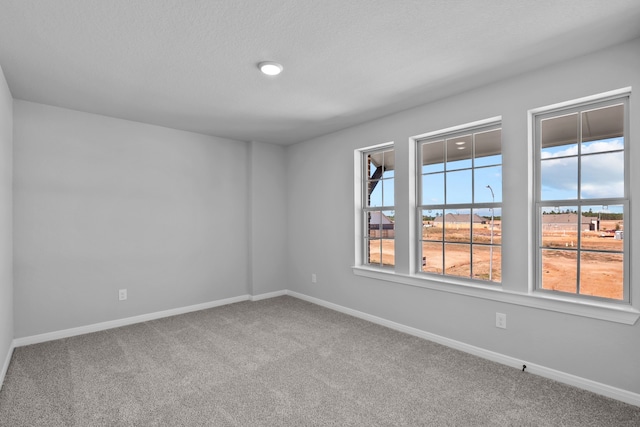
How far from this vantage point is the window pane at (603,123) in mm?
2404

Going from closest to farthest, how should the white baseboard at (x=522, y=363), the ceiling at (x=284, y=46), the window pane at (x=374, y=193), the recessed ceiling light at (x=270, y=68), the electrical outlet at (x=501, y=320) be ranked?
1. the ceiling at (x=284, y=46)
2. the white baseboard at (x=522, y=363)
3. the recessed ceiling light at (x=270, y=68)
4. the electrical outlet at (x=501, y=320)
5. the window pane at (x=374, y=193)

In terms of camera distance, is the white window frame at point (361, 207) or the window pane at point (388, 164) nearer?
the window pane at point (388, 164)

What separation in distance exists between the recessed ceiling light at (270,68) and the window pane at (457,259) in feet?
7.70

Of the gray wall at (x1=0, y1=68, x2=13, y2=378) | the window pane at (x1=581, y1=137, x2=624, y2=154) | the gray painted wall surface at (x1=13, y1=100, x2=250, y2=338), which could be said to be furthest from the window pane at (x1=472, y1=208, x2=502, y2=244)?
the gray wall at (x1=0, y1=68, x2=13, y2=378)

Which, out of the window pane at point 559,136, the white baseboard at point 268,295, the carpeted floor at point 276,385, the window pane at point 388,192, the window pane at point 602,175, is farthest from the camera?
the white baseboard at point 268,295

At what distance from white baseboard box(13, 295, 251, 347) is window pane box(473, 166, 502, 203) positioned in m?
3.58

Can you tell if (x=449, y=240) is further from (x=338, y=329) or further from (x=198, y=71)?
(x=198, y=71)

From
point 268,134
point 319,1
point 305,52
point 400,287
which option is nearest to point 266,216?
point 268,134

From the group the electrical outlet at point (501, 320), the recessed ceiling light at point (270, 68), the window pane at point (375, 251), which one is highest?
the recessed ceiling light at point (270, 68)

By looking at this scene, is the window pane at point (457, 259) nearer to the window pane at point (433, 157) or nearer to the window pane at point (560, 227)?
the window pane at point (560, 227)

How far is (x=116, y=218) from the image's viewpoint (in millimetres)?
3822

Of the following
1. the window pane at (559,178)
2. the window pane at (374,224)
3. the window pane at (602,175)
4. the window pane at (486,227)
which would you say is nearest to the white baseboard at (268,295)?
the window pane at (374,224)

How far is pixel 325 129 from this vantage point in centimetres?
437

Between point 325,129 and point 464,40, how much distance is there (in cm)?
236
